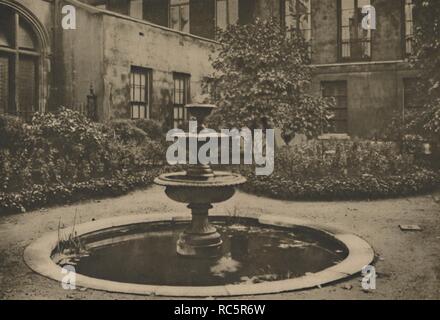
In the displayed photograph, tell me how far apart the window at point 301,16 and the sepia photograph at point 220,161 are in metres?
0.06

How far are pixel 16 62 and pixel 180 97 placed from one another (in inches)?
253

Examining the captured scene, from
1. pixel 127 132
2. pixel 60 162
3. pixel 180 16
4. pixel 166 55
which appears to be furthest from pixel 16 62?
pixel 180 16

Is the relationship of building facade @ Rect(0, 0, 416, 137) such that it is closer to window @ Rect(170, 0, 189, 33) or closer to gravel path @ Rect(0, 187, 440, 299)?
window @ Rect(170, 0, 189, 33)

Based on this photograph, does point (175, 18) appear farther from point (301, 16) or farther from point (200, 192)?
point (200, 192)

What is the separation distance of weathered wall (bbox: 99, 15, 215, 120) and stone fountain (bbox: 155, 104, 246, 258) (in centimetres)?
862

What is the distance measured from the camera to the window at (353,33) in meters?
21.5

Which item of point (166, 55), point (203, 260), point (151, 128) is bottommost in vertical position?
point (203, 260)

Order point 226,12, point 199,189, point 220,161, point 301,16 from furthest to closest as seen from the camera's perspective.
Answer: point 226,12
point 301,16
point 220,161
point 199,189

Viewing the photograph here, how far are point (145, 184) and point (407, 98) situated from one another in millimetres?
13089

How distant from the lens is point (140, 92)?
17.3 metres

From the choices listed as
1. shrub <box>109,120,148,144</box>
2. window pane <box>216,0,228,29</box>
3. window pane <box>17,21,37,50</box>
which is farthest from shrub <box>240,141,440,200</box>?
window pane <box>216,0,228,29</box>

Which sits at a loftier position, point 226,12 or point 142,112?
point 226,12

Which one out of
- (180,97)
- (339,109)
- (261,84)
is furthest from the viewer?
(339,109)
